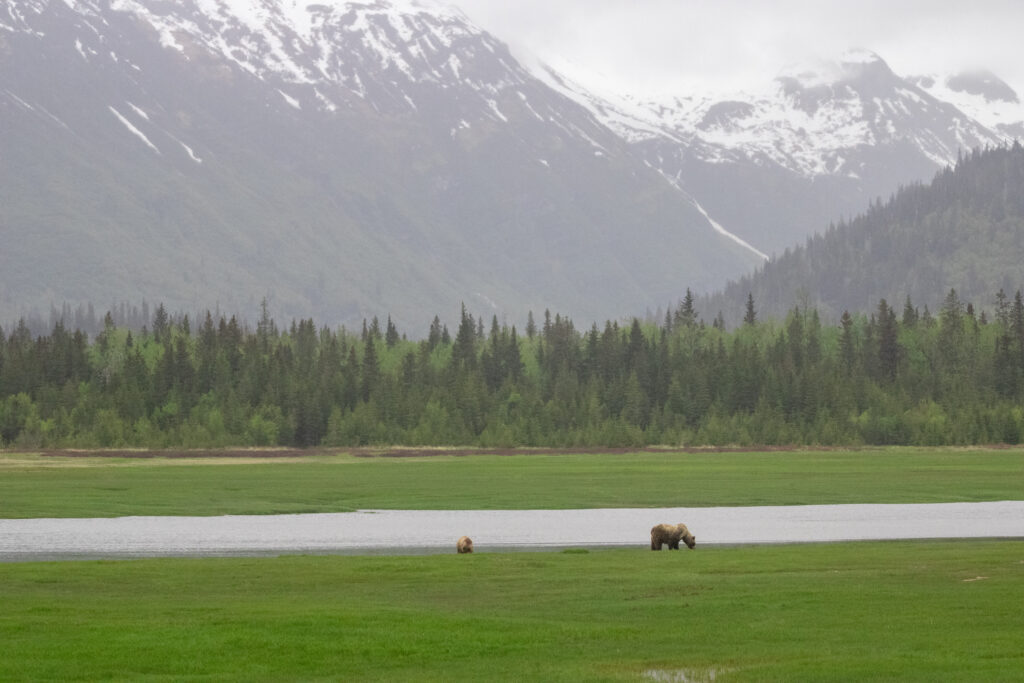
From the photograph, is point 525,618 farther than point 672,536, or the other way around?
point 672,536

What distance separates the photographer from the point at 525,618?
113 feet

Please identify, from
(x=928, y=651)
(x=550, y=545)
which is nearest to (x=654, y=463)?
(x=550, y=545)

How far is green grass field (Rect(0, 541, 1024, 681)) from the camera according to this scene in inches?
1095

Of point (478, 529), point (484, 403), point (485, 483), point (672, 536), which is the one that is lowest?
point (672, 536)

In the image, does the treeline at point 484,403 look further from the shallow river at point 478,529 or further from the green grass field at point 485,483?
the shallow river at point 478,529

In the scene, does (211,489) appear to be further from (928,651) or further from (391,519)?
(928,651)

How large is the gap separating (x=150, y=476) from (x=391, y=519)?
1478 inches

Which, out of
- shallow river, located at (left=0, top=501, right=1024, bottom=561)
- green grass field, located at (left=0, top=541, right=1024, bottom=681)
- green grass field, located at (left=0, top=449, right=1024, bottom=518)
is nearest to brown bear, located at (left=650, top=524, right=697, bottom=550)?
green grass field, located at (left=0, top=541, right=1024, bottom=681)

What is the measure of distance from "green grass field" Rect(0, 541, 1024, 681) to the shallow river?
10.3 meters

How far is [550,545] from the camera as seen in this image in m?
57.4

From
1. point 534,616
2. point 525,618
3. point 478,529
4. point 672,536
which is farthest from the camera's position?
point 478,529

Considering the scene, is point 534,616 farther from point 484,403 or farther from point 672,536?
point 484,403

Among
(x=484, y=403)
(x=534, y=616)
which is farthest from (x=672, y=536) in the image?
(x=484, y=403)

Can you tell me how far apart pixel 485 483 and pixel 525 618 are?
219 feet
